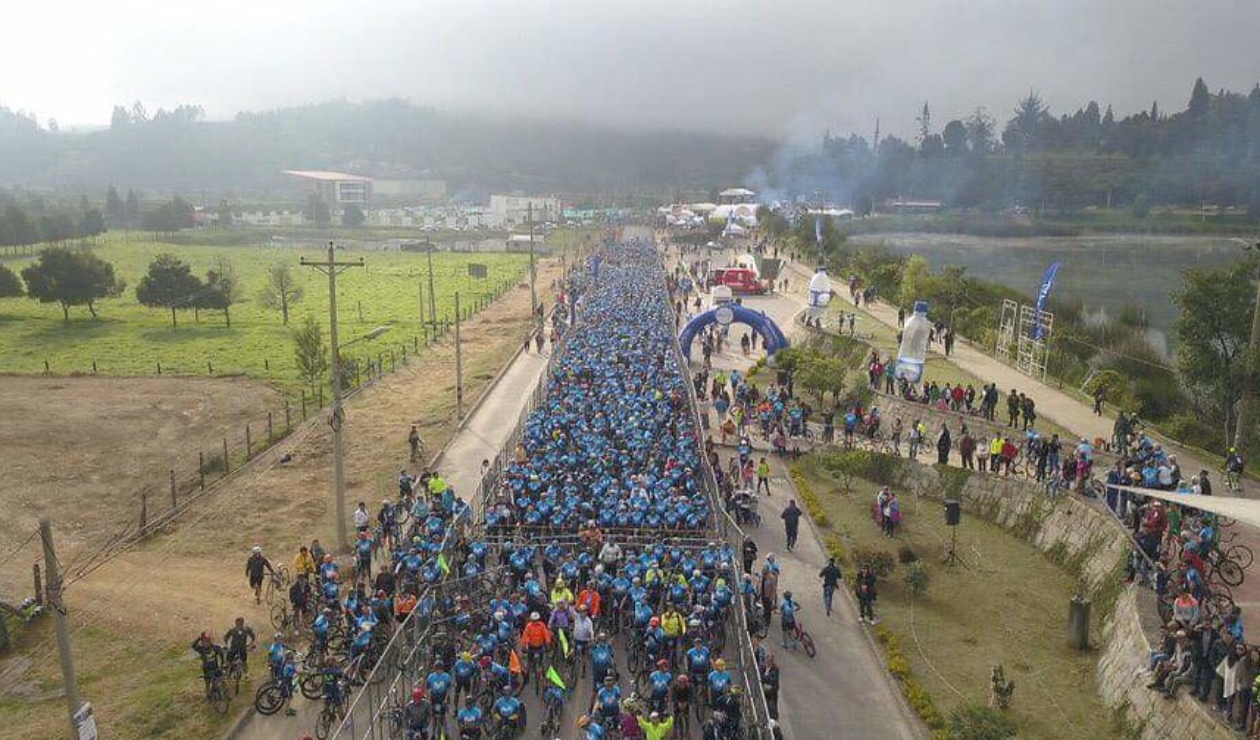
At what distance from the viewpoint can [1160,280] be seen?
85250mm

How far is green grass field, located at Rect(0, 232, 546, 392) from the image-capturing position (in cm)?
4531

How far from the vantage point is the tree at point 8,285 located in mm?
62156

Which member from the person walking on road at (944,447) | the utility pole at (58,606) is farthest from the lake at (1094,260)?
the utility pole at (58,606)

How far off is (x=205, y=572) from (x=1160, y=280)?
291ft

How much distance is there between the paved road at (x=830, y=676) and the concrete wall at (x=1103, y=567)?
3409 mm

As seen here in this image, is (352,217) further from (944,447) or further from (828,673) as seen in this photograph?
(828,673)

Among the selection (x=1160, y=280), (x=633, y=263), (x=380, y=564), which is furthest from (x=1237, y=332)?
(x=1160, y=280)

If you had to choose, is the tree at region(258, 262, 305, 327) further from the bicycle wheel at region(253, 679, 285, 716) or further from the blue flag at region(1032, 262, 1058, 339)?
the bicycle wheel at region(253, 679, 285, 716)

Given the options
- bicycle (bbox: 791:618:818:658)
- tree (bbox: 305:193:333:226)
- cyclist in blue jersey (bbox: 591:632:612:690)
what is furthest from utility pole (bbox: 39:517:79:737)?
tree (bbox: 305:193:333:226)

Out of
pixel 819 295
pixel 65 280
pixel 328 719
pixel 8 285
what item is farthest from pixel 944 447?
pixel 8 285

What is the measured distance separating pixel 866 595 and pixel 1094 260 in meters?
100

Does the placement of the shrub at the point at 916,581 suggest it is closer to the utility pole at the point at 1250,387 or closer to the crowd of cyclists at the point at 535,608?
the crowd of cyclists at the point at 535,608

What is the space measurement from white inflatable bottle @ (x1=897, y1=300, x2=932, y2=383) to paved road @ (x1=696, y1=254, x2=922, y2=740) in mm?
11223

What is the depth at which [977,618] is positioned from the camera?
18.5m
